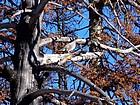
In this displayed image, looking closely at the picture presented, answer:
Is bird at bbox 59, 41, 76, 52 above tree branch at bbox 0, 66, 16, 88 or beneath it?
above

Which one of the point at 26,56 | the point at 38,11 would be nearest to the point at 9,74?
the point at 26,56

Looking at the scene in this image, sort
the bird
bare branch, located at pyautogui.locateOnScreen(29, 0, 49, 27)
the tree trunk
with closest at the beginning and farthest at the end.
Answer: bare branch, located at pyautogui.locateOnScreen(29, 0, 49, 27), the tree trunk, the bird

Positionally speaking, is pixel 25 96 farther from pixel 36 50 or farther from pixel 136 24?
pixel 136 24

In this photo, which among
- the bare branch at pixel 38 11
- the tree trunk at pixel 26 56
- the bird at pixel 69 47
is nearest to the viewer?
the bare branch at pixel 38 11

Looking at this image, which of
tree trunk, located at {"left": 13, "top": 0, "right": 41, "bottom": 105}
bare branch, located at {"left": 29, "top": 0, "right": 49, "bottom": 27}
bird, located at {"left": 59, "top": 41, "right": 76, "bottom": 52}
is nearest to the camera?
bare branch, located at {"left": 29, "top": 0, "right": 49, "bottom": 27}

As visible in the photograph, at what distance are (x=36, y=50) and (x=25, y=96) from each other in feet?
2.89

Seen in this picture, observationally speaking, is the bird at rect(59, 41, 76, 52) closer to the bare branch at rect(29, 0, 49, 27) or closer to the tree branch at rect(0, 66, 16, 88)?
the bare branch at rect(29, 0, 49, 27)

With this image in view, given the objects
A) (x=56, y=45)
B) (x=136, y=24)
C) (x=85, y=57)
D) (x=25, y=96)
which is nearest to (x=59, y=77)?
(x=56, y=45)

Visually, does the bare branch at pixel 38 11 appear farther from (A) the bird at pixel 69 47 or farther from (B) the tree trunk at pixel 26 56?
(A) the bird at pixel 69 47

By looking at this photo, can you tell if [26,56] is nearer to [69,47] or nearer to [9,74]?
[9,74]

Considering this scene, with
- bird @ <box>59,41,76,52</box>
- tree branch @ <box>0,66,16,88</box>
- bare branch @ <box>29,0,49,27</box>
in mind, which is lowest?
tree branch @ <box>0,66,16,88</box>

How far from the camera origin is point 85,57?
24.5ft

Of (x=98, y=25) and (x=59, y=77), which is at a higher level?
(x=98, y=25)

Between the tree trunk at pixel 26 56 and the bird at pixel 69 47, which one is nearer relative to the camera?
the tree trunk at pixel 26 56
